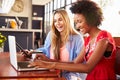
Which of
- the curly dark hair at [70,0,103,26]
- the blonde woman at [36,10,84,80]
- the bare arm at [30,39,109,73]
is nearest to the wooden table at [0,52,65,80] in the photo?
the bare arm at [30,39,109,73]

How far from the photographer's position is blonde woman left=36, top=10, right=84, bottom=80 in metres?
2.23

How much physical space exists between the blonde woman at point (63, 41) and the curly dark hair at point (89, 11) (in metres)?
0.60

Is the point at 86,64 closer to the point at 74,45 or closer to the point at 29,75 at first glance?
the point at 29,75

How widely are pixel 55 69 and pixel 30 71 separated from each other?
0.17 metres

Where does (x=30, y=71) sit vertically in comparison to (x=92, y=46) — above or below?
below

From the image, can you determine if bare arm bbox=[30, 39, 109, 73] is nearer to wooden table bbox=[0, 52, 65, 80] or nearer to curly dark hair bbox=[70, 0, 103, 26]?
wooden table bbox=[0, 52, 65, 80]

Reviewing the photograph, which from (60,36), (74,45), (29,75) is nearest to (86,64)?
(29,75)

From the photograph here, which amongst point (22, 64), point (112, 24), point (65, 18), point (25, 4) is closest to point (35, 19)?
point (25, 4)

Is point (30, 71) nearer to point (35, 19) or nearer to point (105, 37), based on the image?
point (105, 37)

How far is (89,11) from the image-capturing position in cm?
164

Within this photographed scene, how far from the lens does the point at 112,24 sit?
171 inches

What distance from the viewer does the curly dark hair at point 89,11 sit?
5.38ft

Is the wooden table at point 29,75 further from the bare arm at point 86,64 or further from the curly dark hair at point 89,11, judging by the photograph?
the curly dark hair at point 89,11

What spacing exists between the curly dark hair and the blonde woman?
599mm
